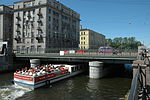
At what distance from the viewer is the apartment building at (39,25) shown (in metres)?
54.6

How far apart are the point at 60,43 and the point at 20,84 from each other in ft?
145

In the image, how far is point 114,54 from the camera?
25562 mm

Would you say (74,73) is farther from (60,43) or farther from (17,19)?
(17,19)

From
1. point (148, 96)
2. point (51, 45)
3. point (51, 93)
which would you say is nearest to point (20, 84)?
point (51, 93)

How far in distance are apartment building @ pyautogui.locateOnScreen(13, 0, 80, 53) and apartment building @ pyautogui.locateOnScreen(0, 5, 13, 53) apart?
6.69m

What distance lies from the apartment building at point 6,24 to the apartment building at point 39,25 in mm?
Result: 6687

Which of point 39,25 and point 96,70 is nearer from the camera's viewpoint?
point 96,70

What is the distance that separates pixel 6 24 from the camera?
64.4 metres

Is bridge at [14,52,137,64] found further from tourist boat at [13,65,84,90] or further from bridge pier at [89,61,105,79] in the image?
tourist boat at [13,65,84,90]

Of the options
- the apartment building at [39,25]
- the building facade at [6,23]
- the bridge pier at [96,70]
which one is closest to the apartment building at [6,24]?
the building facade at [6,23]

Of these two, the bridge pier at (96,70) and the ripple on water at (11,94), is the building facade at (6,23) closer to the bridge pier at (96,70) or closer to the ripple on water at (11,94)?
the bridge pier at (96,70)

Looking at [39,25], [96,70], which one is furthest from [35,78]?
[39,25]

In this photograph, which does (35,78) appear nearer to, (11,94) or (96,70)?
(11,94)

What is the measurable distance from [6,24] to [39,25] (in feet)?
66.5
